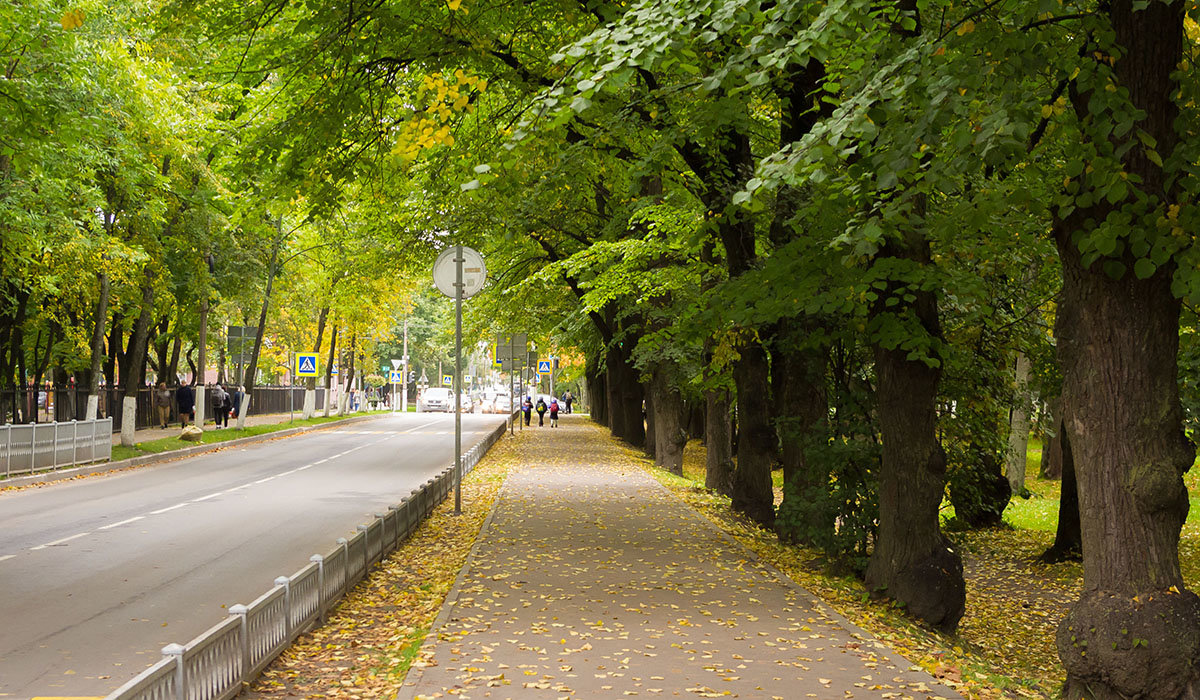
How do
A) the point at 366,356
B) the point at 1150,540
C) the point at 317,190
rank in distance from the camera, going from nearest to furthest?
the point at 1150,540 → the point at 317,190 → the point at 366,356

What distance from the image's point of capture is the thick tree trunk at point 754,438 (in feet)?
49.3

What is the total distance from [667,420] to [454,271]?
1085 cm

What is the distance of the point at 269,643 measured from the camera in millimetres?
6691

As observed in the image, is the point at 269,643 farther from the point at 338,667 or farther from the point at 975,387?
the point at 975,387

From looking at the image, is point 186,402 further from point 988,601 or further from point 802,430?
point 988,601

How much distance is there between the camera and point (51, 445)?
20.8 m

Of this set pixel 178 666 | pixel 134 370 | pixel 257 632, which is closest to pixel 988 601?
pixel 257 632

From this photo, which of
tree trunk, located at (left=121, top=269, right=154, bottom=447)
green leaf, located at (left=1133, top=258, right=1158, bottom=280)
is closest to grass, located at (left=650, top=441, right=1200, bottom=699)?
green leaf, located at (left=1133, top=258, right=1158, bottom=280)

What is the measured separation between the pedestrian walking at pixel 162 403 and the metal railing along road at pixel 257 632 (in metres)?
29.5

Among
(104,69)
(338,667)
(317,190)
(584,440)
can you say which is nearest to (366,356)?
(584,440)

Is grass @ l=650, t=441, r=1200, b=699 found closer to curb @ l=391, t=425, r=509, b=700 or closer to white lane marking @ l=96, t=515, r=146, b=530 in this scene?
curb @ l=391, t=425, r=509, b=700

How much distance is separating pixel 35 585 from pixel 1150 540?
30.5 ft

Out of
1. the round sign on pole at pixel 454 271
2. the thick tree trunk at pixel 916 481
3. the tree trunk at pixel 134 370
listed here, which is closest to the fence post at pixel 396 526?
the round sign on pole at pixel 454 271

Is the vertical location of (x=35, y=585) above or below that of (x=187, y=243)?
below
